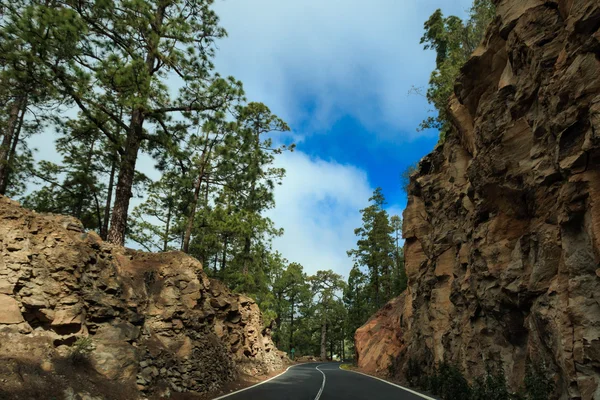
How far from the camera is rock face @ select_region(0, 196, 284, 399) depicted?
25.7 feet

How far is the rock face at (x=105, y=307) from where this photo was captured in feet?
25.7

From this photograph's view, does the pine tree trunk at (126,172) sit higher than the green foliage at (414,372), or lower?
higher

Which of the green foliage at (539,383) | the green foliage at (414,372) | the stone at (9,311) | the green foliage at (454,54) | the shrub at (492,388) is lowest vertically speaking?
the green foliage at (414,372)

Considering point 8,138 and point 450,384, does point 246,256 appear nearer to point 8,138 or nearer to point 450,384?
point 8,138

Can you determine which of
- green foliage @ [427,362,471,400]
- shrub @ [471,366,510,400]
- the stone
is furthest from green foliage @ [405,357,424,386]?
the stone

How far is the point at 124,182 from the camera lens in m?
13.3

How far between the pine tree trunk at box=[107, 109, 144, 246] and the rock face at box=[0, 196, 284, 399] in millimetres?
697

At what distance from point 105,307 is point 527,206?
1272cm

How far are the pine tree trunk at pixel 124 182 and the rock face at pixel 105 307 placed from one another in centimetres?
70

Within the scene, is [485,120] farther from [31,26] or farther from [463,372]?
[31,26]

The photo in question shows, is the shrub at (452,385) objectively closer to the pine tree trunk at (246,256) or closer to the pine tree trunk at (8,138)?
the pine tree trunk at (246,256)

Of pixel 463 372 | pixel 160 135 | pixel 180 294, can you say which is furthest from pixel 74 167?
pixel 463 372

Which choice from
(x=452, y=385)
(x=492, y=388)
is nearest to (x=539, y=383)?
(x=492, y=388)

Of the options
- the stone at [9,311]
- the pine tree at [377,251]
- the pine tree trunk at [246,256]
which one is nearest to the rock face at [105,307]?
the stone at [9,311]
